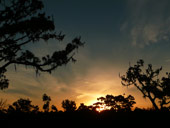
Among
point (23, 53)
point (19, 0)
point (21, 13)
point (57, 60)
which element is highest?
point (19, 0)

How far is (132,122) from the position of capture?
4.28m

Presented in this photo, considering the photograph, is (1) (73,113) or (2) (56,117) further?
(1) (73,113)

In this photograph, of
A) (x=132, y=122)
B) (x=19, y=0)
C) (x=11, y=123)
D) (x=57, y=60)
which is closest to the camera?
(x=11, y=123)

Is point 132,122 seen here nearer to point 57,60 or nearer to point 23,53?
point 57,60

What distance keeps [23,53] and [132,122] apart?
11.6 metres

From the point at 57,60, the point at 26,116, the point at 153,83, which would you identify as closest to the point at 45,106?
the point at 153,83

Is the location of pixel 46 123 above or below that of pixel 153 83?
below

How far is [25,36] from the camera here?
1127 cm

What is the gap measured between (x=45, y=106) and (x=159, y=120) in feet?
171

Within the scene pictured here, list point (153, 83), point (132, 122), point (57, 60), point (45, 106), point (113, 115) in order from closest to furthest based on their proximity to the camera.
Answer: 1. point (132, 122)
2. point (113, 115)
3. point (57, 60)
4. point (153, 83)
5. point (45, 106)

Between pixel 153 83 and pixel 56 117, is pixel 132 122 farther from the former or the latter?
pixel 153 83

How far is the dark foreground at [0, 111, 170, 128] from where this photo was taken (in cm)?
402

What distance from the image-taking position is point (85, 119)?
4.42 meters

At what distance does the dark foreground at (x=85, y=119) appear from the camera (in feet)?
13.2
